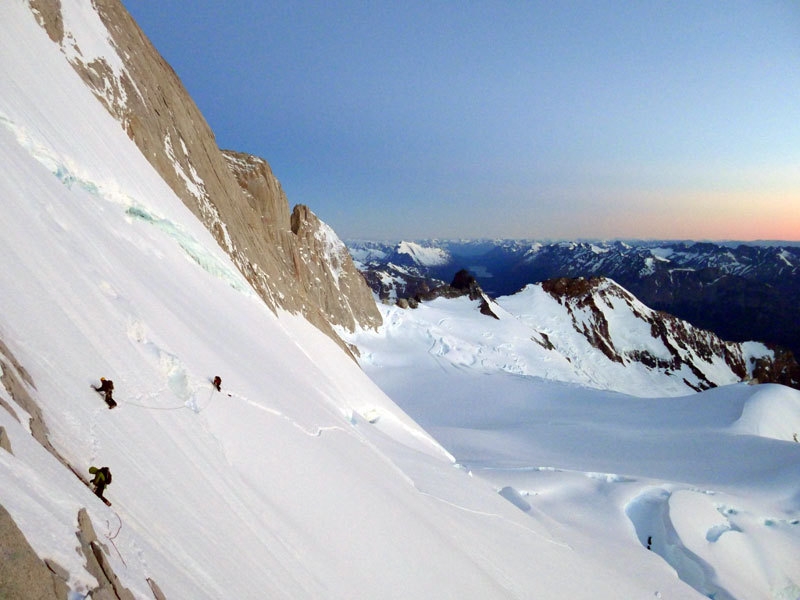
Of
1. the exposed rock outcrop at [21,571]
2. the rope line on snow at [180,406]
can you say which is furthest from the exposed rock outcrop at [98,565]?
the rope line on snow at [180,406]

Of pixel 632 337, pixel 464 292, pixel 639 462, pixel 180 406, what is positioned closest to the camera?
pixel 180 406

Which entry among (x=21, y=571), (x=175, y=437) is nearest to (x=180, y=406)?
(x=175, y=437)

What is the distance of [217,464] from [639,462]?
23.9m

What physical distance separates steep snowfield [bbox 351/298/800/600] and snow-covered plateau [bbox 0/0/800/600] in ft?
0.45

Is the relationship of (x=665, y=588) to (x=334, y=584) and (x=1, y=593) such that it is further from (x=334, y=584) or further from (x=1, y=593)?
(x=1, y=593)

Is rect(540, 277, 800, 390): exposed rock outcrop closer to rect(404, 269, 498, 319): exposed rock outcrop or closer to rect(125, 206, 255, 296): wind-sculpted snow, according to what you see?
rect(404, 269, 498, 319): exposed rock outcrop

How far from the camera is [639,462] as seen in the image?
22.2m

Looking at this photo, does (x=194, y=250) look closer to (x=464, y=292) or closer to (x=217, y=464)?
(x=217, y=464)

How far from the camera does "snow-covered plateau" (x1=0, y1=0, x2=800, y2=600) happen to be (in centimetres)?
351

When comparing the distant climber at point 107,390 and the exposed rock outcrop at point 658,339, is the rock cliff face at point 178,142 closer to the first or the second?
the distant climber at point 107,390

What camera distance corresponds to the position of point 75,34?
13281 millimetres

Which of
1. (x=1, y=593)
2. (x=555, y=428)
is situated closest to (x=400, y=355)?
(x=555, y=428)

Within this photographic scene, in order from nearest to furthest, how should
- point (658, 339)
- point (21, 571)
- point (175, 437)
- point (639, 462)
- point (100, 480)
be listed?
point (21, 571) → point (100, 480) → point (175, 437) → point (639, 462) → point (658, 339)

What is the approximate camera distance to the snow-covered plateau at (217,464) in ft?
11.5
